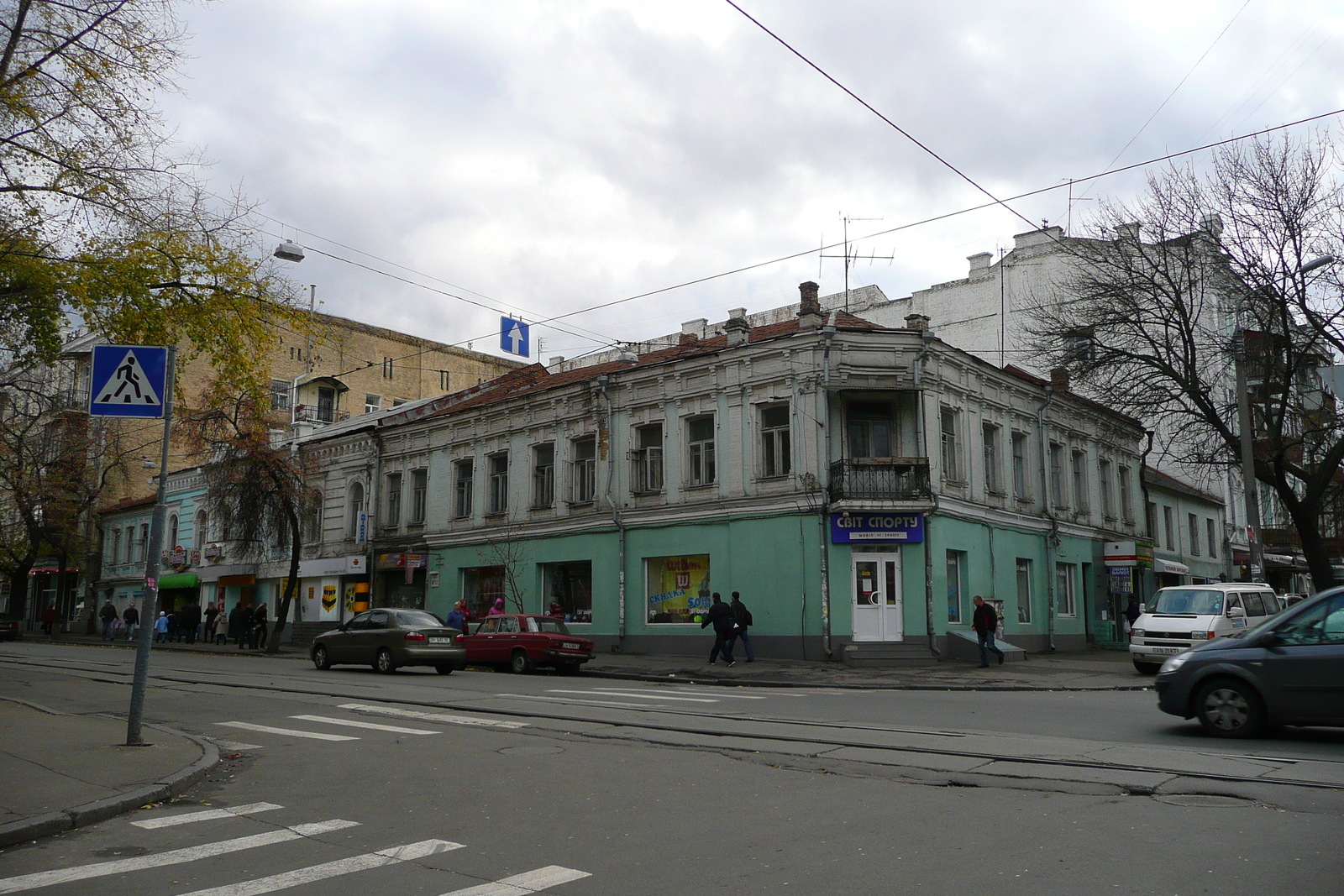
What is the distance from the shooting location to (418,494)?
123 ft

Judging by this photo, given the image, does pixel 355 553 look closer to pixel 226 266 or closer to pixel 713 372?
pixel 713 372

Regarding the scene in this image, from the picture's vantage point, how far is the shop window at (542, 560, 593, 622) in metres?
30.8

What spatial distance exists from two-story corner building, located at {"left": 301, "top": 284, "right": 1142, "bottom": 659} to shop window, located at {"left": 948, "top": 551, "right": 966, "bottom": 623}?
0.05 meters

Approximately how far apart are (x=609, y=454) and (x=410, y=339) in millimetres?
28121

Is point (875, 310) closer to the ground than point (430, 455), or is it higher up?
higher up

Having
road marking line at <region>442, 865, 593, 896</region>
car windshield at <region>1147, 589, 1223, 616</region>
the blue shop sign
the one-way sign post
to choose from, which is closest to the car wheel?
road marking line at <region>442, 865, 593, 896</region>

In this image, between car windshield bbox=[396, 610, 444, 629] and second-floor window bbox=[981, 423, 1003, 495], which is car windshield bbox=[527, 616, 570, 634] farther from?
second-floor window bbox=[981, 423, 1003, 495]

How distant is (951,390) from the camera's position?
27969mm

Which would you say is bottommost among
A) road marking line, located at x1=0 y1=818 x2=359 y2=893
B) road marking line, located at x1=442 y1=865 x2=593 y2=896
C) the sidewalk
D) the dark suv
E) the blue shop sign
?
road marking line, located at x1=0 y1=818 x2=359 y2=893

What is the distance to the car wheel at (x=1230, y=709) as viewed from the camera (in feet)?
34.7

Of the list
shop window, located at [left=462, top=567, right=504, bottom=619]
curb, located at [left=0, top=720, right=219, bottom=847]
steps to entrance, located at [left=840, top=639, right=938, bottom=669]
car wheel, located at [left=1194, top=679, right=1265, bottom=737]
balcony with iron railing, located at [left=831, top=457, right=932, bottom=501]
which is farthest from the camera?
shop window, located at [left=462, top=567, right=504, bottom=619]

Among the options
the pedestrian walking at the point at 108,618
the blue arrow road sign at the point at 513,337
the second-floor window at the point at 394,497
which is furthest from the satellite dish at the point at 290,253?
the pedestrian walking at the point at 108,618

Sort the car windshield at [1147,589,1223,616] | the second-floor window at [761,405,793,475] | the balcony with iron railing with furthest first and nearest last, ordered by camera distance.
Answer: the second-floor window at [761,405,793,475], the balcony with iron railing, the car windshield at [1147,589,1223,616]

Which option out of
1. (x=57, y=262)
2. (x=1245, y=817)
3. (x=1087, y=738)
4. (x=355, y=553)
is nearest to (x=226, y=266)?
(x=57, y=262)
